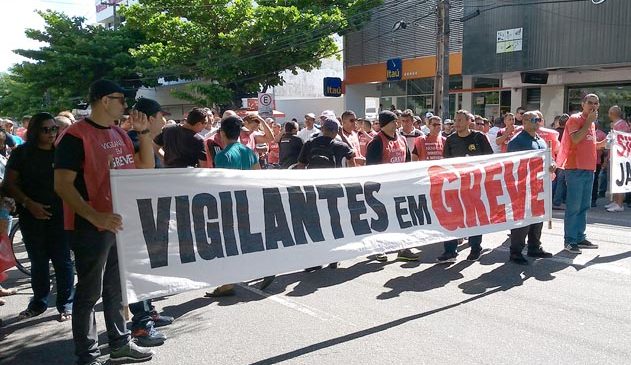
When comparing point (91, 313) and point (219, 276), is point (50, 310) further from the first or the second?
point (219, 276)

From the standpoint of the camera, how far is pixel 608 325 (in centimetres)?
445

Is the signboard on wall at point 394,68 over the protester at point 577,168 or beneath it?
over

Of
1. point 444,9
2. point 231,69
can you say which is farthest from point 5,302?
point 231,69

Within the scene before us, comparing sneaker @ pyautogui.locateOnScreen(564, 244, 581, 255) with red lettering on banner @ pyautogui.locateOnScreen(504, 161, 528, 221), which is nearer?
red lettering on banner @ pyautogui.locateOnScreen(504, 161, 528, 221)

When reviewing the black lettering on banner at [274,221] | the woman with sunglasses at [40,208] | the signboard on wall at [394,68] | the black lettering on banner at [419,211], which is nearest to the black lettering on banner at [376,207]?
the black lettering on banner at [419,211]

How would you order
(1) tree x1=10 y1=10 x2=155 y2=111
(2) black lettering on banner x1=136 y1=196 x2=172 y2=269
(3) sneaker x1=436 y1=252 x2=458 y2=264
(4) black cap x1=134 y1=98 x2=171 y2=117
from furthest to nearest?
1. (1) tree x1=10 y1=10 x2=155 y2=111
2. (3) sneaker x1=436 y1=252 x2=458 y2=264
3. (4) black cap x1=134 y1=98 x2=171 y2=117
4. (2) black lettering on banner x1=136 y1=196 x2=172 y2=269


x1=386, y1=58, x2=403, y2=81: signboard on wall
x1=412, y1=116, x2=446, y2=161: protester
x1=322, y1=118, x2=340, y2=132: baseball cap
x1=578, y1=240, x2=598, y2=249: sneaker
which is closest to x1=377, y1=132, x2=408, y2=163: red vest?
x1=322, y1=118, x2=340, y2=132: baseball cap

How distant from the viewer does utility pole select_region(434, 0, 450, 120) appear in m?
17.0

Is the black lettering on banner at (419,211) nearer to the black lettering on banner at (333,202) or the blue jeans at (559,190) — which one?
the black lettering on banner at (333,202)

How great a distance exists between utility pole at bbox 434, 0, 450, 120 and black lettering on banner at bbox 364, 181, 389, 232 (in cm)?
1296

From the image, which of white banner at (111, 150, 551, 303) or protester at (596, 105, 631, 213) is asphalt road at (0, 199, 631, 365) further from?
protester at (596, 105, 631, 213)

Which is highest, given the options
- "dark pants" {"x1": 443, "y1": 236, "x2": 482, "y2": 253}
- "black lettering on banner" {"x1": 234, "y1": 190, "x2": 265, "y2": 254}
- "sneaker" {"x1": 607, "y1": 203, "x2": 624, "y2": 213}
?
"black lettering on banner" {"x1": 234, "y1": 190, "x2": 265, "y2": 254}

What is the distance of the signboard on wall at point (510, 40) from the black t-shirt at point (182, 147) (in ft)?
51.6

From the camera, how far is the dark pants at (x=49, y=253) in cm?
496
